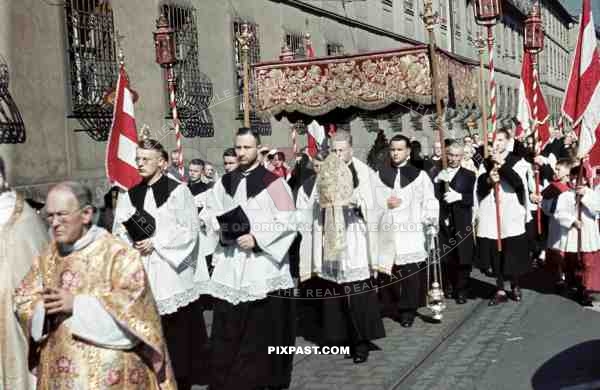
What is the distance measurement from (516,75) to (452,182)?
35.7m

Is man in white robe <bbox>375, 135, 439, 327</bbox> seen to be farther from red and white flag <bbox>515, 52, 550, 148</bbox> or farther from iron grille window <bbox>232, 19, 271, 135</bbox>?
iron grille window <bbox>232, 19, 271, 135</bbox>

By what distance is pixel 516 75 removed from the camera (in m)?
43.6

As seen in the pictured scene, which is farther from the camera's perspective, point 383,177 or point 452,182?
point 452,182

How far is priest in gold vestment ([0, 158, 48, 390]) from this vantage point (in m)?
5.11

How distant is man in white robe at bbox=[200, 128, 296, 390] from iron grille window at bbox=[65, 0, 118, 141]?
5.74 metres

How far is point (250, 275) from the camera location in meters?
6.11

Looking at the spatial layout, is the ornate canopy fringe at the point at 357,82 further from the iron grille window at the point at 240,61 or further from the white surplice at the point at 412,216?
the iron grille window at the point at 240,61

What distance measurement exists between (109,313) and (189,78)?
1065cm

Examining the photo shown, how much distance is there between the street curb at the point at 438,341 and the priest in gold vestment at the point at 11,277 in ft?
8.81

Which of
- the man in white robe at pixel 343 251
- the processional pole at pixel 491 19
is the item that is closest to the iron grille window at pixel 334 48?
the processional pole at pixel 491 19

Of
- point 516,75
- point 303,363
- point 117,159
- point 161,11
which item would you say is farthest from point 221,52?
point 516,75

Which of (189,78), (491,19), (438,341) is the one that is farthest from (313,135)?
(438,341)

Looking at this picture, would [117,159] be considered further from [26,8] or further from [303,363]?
[303,363]

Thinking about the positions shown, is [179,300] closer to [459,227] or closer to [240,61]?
[459,227]
